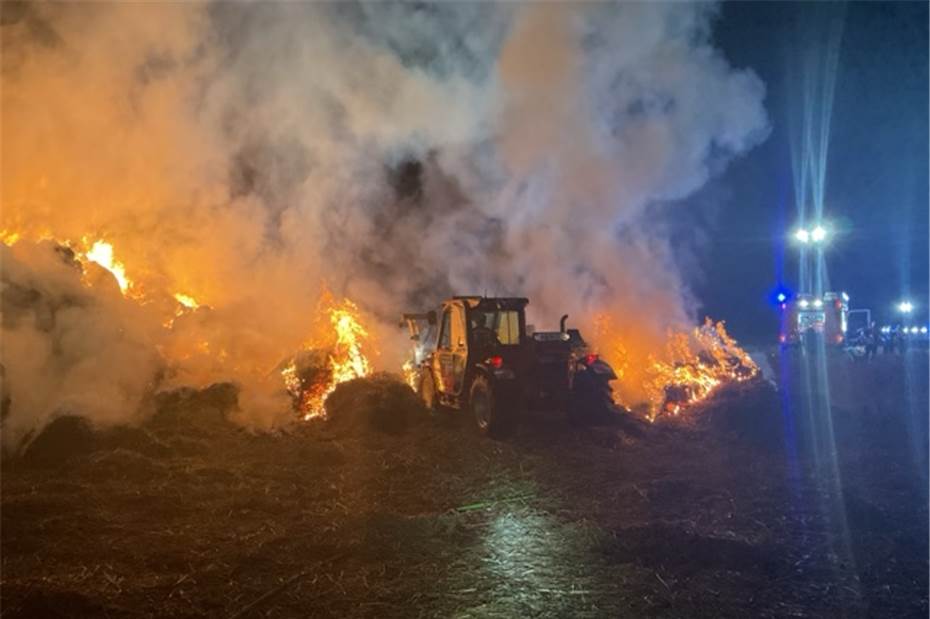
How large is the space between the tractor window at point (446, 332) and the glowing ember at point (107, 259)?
→ 7420 millimetres

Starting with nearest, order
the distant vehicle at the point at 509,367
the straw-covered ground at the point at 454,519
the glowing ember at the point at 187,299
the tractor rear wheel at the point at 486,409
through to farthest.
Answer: the straw-covered ground at the point at 454,519 < the tractor rear wheel at the point at 486,409 < the distant vehicle at the point at 509,367 < the glowing ember at the point at 187,299

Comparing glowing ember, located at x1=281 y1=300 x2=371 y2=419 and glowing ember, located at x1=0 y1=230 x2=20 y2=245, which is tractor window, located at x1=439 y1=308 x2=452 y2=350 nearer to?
glowing ember, located at x1=281 y1=300 x2=371 y2=419

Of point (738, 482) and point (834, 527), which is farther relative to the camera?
point (738, 482)

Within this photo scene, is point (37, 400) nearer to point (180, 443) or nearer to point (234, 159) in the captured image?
point (180, 443)

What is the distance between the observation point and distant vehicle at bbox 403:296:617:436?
11.5 m

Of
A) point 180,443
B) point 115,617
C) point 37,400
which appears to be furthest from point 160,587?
point 37,400

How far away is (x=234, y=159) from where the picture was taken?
16.9 metres

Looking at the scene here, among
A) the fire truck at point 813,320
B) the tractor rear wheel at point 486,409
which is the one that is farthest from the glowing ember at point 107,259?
the fire truck at point 813,320

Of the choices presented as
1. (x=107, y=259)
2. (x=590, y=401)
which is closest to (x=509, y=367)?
(x=590, y=401)

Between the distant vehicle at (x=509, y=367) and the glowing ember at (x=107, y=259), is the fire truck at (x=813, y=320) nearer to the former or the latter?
the distant vehicle at (x=509, y=367)

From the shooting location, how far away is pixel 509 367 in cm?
1181

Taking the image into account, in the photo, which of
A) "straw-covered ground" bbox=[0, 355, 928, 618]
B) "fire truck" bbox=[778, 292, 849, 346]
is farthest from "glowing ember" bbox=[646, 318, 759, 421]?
"fire truck" bbox=[778, 292, 849, 346]

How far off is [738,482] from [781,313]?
59.5ft

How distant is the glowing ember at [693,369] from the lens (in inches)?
568
